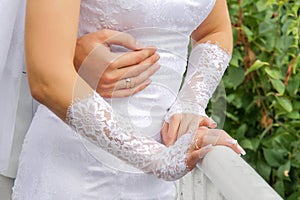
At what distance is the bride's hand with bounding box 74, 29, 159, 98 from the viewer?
5.01ft

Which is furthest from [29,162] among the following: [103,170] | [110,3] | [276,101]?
[276,101]

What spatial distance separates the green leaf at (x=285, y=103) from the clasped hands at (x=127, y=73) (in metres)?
1.52

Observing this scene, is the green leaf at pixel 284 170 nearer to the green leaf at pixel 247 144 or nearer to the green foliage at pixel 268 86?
the green foliage at pixel 268 86

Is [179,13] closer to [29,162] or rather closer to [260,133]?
[29,162]

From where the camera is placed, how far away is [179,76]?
1.65m

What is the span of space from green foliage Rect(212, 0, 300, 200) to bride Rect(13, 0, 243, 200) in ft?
4.38

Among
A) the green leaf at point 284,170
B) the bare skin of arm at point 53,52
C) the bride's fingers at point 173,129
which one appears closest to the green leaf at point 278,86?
the green leaf at point 284,170

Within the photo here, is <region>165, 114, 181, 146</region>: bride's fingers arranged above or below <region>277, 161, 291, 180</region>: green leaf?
above

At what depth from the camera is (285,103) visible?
308 centimetres

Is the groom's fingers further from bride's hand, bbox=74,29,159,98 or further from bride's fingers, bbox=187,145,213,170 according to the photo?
bride's fingers, bbox=187,145,213,170

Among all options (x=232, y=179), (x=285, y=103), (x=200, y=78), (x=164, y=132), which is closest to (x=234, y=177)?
(x=232, y=179)

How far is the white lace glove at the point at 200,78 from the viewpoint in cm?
162

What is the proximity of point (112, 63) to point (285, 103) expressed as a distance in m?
1.65

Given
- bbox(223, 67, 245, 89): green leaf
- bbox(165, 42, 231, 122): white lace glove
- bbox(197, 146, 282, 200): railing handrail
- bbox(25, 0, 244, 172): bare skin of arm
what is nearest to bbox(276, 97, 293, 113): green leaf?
bbox(223, 67, 245, 89): green leaf
